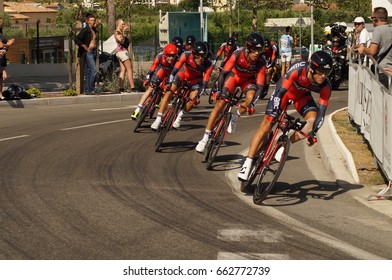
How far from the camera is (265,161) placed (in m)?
12.3

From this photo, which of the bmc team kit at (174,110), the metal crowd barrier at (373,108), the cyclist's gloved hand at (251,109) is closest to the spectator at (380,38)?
the metal crowd barrier at (373,108)

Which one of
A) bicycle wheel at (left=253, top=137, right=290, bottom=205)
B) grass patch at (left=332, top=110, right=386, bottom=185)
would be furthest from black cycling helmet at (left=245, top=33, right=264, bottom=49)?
grass patch at (left=332, top=110, right=386, bottom=185)

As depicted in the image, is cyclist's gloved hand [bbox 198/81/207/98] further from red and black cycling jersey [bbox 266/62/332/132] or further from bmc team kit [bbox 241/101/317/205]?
bmc team kit [bbox 241/101/317/205]

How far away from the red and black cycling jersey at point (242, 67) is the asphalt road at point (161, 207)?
4.13 feet

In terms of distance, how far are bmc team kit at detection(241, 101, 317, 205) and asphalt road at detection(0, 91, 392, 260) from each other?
22 cm

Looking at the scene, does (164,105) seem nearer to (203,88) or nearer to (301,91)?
(203,88)

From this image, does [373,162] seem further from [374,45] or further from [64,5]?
[64,5]

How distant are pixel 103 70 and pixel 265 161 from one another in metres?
19.0

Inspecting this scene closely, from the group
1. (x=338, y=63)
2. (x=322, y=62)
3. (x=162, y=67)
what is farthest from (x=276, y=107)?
(x=338, y=63)

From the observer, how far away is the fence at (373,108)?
507 inches

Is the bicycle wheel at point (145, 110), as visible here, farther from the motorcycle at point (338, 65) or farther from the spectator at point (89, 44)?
the motorcycle at point (338, 65)

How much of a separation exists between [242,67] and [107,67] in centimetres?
1623

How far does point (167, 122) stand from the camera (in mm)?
16484

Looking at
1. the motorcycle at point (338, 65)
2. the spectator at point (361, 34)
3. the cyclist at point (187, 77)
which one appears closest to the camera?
the cyclist at point (187, 77)
